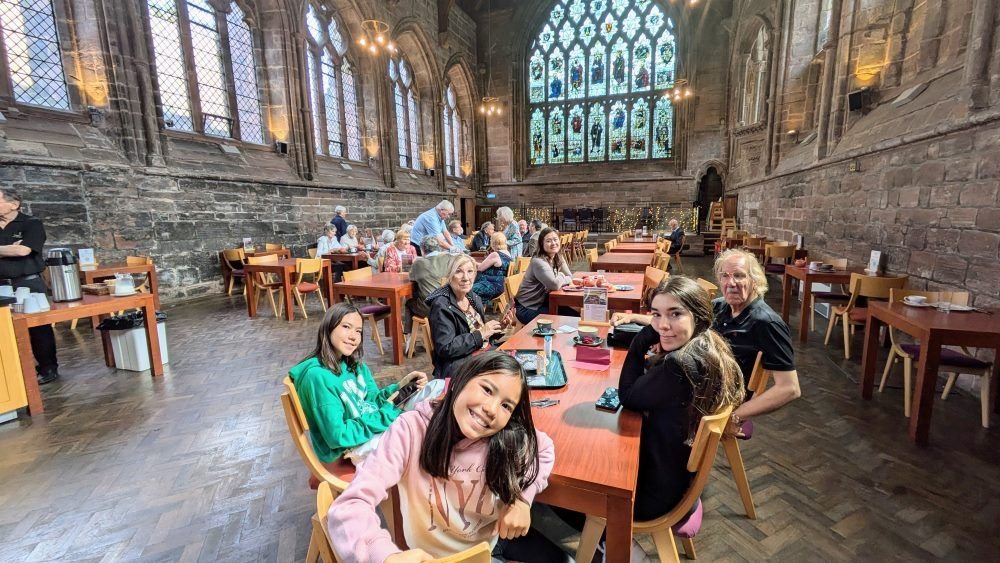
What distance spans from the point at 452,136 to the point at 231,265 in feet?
37.6

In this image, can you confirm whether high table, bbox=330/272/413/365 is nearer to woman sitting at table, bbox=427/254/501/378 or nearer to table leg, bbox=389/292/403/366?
table leg, bbox=389/292/403/366

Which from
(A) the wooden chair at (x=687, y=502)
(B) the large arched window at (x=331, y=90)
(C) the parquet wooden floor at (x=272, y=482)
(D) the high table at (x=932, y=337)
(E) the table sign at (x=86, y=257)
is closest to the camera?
(A) the wooden chair at (x=687, y=502)

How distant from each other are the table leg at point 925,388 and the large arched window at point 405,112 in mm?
12876

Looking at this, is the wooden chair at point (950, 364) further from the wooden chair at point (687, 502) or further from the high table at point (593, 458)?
the high table at point (593, 458)

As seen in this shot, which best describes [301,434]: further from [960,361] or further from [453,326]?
[960,361]

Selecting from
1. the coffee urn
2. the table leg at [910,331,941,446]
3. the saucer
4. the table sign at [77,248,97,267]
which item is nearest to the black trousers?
the coffee urn

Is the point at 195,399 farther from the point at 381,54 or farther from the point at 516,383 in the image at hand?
the point at 381,54

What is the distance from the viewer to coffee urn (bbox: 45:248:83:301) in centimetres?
345

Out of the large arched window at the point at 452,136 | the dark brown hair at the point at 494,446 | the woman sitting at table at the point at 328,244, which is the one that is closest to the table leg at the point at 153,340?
the woman sitting at table at the point at 328,244

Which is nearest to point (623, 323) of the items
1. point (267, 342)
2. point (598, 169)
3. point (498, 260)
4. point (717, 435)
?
point (717, 435)

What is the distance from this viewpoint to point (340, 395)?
169 cm

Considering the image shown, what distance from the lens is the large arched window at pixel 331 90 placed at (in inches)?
406

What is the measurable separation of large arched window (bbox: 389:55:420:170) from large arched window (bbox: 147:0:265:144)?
4.77 metres

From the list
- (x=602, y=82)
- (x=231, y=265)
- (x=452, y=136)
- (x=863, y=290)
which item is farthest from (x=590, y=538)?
(x=602, y=82)
